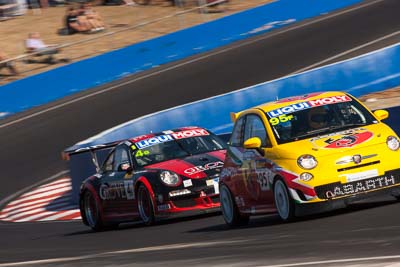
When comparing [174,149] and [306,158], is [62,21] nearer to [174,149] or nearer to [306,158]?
[174,149]

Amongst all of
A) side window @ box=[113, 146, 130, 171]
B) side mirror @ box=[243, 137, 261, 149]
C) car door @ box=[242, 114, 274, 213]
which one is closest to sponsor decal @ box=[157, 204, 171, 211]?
side window @ box=[113, 146, 130, 171]

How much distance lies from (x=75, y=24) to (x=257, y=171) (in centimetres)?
2256

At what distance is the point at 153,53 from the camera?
2994 cm

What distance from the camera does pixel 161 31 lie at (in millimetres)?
31734

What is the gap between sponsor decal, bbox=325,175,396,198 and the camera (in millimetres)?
9656

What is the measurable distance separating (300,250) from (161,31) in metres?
24.7

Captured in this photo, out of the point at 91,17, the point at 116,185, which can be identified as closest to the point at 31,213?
the point at 116,185

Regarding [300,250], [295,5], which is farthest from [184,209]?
[295,5]

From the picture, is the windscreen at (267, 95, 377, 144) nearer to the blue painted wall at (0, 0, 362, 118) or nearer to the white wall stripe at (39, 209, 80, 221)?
the white wall stripe at (39, 209, 80, 221)

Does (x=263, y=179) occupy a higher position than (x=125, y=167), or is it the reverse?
(x=263, y=179)

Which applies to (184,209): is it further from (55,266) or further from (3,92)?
(3,92)

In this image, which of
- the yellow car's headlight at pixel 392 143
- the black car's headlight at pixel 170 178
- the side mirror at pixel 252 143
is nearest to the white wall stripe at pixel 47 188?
the black car's headlight at pixel 170 178

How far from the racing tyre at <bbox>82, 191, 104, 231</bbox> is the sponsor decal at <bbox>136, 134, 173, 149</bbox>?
1154 millimetres

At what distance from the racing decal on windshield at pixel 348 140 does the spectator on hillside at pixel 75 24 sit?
73.9 ft
